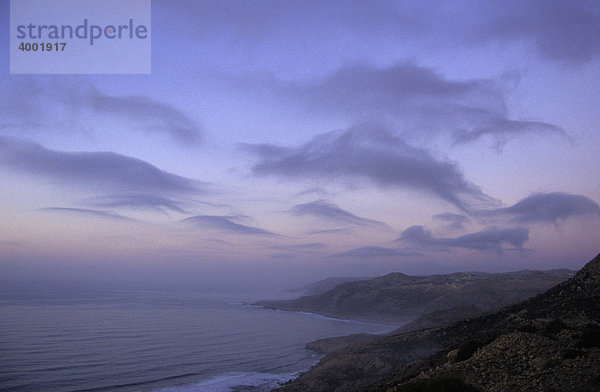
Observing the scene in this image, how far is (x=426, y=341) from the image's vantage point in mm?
45000

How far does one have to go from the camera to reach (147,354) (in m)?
60.1

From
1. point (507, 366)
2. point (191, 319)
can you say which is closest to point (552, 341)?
point (507, 366)

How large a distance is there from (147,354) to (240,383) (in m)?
24.2

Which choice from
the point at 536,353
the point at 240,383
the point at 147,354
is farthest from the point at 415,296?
the point at 536,353

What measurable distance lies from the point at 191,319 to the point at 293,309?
58.1m

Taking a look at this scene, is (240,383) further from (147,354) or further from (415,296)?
(415,296)

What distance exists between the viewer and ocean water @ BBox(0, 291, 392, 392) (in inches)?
1703

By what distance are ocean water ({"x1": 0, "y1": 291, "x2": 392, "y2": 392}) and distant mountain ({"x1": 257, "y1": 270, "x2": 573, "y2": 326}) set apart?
30995 millimetres

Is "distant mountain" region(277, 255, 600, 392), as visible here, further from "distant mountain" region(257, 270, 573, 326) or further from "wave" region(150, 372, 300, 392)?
"distant mountain" region(257, 270, 573, 326)

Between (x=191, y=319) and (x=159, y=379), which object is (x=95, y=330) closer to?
(x=191, y=319)

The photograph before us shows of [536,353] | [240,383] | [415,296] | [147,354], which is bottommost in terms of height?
[415,296]

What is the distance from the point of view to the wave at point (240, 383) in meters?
41.7

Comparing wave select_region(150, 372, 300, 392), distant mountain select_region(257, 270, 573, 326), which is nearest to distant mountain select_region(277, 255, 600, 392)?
wave select_region(150, 372, 300, 392)

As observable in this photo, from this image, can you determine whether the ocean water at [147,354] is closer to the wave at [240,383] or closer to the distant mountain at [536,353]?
the wave at [240,383]
